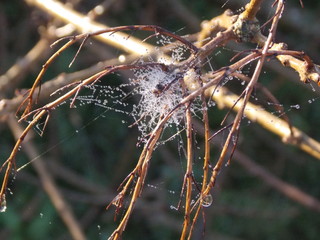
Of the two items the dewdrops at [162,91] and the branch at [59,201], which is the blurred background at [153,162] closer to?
the branch at [59,201]

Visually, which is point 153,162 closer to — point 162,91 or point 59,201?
point 59,201

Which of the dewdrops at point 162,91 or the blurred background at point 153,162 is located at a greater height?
the blurred background at point 153,162

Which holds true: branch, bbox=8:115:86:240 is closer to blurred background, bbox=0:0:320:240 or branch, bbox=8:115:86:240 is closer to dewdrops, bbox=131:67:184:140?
blurred background, bbox=0:0:320:240

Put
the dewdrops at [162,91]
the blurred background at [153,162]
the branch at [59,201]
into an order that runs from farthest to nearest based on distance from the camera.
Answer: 1. the blurred background at [153,162]
2. the branch at [59,201]
3. the dewdrops at [162,91]

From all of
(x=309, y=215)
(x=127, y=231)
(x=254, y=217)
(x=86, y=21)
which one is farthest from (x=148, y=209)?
(x=86, y=21)

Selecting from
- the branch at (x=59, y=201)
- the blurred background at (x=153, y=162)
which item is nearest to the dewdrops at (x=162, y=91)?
the branch at (x=59, y=201)

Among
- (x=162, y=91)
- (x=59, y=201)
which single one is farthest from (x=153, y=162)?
(x=162, y=91)

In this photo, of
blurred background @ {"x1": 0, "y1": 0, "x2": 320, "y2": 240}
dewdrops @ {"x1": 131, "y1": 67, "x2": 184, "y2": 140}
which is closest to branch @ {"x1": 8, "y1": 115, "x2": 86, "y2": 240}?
blurred background @ {"x1": 0, "y1": 0, "x2": 320, "y2": 240}

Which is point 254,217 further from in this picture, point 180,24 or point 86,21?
point 86,21

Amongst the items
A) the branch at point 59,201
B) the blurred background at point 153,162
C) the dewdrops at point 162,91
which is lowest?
the dewdrops at point 162,91
